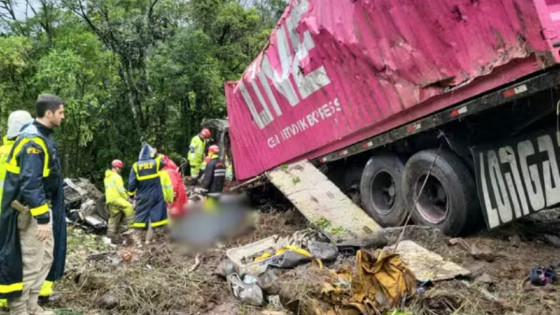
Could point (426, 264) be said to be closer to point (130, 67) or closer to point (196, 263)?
point (196, 263)

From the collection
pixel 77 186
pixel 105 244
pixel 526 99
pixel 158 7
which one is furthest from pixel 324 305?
pixel 158 7

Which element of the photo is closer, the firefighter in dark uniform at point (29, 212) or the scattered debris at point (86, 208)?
the firefighter in dark uniform at point (29, 212)

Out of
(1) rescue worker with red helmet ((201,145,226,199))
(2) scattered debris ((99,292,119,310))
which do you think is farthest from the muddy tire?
(1) rescue worker with red helmet ((201,145,226,199))

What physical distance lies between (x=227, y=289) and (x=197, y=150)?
662cm

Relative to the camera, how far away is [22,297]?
3.39 m

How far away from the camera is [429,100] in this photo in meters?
4.65

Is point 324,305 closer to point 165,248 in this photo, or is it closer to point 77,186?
point 165,248

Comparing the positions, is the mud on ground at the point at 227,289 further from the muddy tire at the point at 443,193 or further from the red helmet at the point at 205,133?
the red helmet at the point at 205,133

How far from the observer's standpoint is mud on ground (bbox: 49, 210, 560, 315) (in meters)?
3.38

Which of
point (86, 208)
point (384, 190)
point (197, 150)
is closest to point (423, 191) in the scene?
point (384, 190)

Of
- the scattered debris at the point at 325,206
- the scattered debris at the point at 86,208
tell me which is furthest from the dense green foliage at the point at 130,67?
the scattered debris at the point at 325,206

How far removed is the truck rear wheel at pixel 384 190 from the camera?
5590 millimetres

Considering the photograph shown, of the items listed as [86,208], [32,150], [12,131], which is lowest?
[86,208]

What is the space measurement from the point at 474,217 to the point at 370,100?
1.53m
